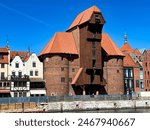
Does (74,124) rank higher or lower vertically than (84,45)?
lower

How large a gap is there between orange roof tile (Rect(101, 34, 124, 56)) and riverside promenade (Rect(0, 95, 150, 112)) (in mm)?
12240

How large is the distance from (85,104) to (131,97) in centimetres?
1129

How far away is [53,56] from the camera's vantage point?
64.1m

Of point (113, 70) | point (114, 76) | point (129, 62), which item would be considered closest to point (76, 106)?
point (114, 76)

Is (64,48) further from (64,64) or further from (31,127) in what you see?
(31,127)

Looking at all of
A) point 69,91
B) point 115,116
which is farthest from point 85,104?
point 115,116

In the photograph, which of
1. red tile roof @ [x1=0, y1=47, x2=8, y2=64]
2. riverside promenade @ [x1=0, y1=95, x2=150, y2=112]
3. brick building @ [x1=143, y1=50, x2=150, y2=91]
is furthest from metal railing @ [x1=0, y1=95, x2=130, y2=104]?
brick building @ [x1=143, y1=50, x2=150, y2=91]

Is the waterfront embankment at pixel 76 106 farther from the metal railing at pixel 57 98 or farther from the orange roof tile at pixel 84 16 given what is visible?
the orange roof tile at pixel 84 16

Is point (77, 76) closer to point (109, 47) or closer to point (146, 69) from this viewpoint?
point (109, 47)

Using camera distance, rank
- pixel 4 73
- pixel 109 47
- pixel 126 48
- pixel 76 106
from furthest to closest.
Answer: pixel 126 48 → pixel 109 47 → pixel 4 73 → pixel 76 106

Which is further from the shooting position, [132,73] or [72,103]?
[132,73]

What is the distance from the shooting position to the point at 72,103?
178ft

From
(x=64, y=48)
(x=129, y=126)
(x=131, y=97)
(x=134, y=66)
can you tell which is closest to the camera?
(x=129, y=126)

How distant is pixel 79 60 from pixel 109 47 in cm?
1026
